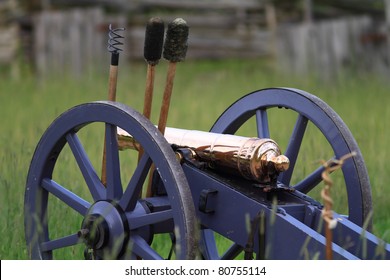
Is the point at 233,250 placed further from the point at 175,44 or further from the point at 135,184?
the point at 175,44

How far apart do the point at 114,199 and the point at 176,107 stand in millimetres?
5231

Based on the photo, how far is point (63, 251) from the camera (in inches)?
147

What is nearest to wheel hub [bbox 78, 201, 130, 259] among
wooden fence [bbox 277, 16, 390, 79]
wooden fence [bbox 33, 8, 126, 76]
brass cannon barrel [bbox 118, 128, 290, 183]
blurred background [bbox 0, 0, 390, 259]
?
brass cannon barrel [bbox 118, 128, 290, 183]

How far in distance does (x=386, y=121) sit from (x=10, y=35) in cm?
687

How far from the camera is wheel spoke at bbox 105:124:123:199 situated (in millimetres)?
3186

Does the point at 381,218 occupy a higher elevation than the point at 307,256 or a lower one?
lower

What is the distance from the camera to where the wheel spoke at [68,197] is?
331 cm

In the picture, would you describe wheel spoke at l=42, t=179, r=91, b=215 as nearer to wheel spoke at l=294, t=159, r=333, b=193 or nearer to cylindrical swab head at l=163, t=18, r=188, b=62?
cylindrical swab head at l=163, t=18, r=188, b=62

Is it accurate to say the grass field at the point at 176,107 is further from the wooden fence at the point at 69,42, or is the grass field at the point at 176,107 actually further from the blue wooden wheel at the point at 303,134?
the blue wooden wheel at the point at 303,134

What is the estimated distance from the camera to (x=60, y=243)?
338cm

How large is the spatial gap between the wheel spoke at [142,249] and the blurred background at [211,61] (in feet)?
5.50
